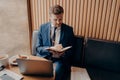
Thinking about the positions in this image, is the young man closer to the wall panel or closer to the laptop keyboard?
the wall panel

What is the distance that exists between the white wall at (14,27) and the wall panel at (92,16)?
479 millimetres

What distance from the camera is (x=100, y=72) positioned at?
8.07 feet

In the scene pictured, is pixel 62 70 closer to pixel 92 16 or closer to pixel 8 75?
pixel 8 75

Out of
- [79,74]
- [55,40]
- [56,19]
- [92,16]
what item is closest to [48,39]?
[55,40]

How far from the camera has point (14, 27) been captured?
3.31 m

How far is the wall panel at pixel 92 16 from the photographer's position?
242 cm

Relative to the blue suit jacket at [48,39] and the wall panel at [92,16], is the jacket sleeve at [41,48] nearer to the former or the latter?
the blue suit jacket at [48,39]

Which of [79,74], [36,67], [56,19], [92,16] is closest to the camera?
[36,67]

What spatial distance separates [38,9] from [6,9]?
82 centimetres

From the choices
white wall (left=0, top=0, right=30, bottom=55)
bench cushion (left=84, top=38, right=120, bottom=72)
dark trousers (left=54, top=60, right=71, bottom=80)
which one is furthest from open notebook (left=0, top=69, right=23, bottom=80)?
white wall (left=0, top=0, right=30, bottom=55)

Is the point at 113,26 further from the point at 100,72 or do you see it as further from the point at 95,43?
the point at 100,72

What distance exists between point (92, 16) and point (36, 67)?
1.40 metres

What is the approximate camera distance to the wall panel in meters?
2.42

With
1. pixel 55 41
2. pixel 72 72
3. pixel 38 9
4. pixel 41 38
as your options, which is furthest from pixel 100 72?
pixel 38 9
